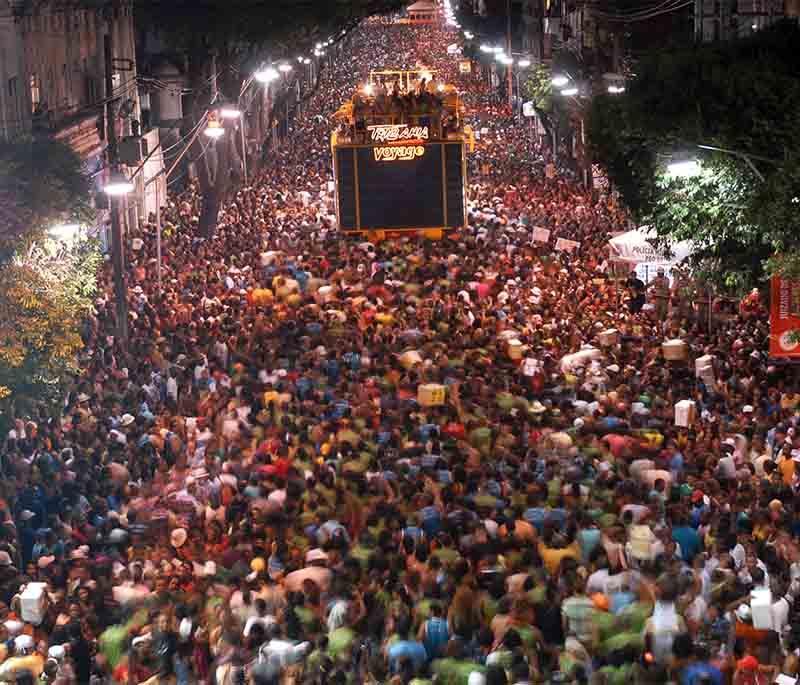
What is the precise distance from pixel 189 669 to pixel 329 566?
2040 mm

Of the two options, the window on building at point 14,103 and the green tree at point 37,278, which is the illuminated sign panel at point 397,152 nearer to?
the window on building at point 14,103

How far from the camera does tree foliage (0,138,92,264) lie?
70.0 feet

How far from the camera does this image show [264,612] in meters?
13.3

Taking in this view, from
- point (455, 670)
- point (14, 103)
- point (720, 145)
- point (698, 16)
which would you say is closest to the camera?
point (455, 670)

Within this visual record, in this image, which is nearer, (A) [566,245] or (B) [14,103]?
(B) [14,103]

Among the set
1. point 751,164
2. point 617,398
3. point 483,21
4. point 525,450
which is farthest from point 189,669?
point 483,21

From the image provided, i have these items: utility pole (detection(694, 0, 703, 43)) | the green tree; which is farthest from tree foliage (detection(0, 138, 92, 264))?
utility pole (detection(694, 0, 703, 43))

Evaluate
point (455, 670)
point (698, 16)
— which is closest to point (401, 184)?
point (698, 16)

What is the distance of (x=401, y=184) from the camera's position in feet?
122

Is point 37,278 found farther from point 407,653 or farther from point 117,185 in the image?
point 407,653

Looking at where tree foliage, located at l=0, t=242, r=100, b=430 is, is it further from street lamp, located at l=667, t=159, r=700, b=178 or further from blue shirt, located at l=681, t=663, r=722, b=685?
blue shirt, located at l=681, t=663, r=722, b=685

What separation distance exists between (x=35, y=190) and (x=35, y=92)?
1245 centimetres

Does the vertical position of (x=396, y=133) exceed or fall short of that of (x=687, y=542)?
it falls short

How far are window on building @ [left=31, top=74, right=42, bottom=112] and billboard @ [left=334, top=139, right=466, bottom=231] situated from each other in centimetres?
659
